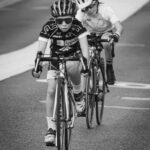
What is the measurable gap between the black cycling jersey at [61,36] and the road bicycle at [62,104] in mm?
400

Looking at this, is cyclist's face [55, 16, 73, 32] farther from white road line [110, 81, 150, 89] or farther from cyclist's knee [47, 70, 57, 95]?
white road line [110, 81, 150, 89]

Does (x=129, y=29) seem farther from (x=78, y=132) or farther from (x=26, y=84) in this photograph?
(x=78, y=132)

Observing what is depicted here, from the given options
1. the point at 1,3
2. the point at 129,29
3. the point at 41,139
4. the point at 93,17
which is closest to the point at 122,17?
the point at 129,29

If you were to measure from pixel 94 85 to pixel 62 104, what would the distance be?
2370 mm

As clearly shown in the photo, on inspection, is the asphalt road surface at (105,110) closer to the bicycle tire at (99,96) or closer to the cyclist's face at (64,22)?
the bicycle tire at (99,96)

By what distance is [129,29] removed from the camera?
25.6m

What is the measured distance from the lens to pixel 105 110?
43.2ft

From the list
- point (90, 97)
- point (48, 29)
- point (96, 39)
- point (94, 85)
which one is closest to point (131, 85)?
point (96, 39)

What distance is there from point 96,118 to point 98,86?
51 cm

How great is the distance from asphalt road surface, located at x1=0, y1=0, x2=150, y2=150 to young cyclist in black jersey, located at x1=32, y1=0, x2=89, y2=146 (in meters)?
0.79

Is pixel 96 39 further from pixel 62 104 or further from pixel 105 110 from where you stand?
pixel 62 104

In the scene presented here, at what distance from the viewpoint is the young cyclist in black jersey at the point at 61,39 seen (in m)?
9.89

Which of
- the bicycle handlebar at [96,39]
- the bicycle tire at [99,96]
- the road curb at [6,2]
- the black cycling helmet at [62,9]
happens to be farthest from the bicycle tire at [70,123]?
the road curb at [6,2]

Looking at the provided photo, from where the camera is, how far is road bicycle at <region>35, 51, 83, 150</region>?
941cm
